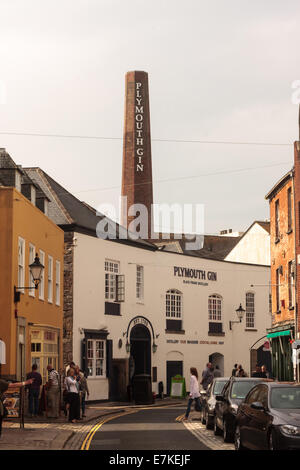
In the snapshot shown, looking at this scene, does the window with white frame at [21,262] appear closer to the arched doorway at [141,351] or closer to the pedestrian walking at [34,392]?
the pedestrian walking at [34,392]

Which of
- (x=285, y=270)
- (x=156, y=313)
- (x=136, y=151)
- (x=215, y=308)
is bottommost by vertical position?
(x=156, y=313)

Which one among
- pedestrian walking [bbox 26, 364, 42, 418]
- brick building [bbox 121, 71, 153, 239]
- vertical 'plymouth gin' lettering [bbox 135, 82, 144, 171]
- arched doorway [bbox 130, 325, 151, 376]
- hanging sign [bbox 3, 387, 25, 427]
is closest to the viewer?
hanging sign [bbox 3, 387, 25, 427]

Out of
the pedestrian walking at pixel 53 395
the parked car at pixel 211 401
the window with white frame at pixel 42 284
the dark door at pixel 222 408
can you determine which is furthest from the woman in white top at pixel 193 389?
the window with white frame at pixel 42 284

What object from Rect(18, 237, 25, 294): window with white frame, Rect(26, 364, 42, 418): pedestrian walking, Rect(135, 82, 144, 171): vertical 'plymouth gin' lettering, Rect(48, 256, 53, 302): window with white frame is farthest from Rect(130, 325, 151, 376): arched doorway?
Rect(135, 82, 144, 171): vertical 'plymouth gin' lettering

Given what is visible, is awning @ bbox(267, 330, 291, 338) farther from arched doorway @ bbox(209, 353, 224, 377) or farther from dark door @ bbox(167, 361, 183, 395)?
arched doorway @ bbox(209, 353, 224, 377)

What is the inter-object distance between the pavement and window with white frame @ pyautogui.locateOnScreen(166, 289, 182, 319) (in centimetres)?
1660

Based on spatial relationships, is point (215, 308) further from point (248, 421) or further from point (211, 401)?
point (248, 421)

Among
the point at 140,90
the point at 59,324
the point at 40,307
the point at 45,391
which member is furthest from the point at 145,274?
the point at 140,90

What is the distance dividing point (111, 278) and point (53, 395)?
14.9 meters

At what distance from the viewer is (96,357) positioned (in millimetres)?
39406

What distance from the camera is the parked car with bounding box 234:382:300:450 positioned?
13078 millimetres

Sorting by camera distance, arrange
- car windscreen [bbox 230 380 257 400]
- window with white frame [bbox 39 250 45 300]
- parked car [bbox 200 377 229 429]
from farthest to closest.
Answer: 1. window with white frame [bbox 39 250 45 300]
2. parked car [bbox 200 377 229 429]
3. car windscreen [bbox 230 380 257 400]

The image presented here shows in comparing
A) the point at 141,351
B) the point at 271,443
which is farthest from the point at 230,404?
the point at 141,351

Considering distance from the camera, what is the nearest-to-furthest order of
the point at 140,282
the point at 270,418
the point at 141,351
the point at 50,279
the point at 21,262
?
1. the point at 270,418
2. the point at 21,262
3. the point at 50,279
4. the point at 140,282
5. the point at 141,351
